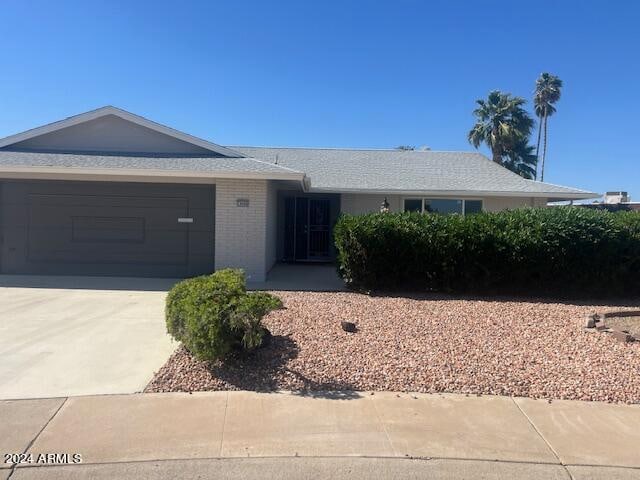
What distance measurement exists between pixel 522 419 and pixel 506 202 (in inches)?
498

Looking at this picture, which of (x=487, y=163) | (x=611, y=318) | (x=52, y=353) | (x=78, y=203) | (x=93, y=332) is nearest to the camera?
(x=52, y=353)

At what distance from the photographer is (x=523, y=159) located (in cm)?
3081

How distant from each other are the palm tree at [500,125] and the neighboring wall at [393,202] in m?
15.7

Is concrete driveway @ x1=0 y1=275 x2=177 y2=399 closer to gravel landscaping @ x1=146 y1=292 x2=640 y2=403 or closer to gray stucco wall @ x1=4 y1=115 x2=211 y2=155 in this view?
gravel landscaping @ x1=146 y1=292 x2=640 y2=403

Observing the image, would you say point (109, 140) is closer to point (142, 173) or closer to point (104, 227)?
point (104, 227)

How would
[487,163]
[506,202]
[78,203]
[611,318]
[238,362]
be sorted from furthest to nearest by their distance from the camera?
[487,163]
[506,202]
[78,203]
[611,318]
[238,362]

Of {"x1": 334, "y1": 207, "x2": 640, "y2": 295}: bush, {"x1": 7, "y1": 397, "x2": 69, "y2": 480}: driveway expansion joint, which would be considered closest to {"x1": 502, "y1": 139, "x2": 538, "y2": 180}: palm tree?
{"x1": 334, "y1": 207, "x2": 640, "y2": 295}: bush

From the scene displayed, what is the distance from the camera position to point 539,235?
9984mm

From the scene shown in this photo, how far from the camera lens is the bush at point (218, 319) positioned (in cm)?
507

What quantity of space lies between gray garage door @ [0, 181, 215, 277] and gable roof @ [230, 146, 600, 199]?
14.7 ft

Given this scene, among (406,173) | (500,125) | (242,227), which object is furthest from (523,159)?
(242,227)

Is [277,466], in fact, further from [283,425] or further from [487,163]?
[487,163]

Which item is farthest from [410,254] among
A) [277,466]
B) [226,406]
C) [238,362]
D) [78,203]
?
[78,203]

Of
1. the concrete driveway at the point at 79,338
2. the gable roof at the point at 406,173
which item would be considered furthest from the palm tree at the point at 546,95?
the concrete driveway at the point at 79,338
